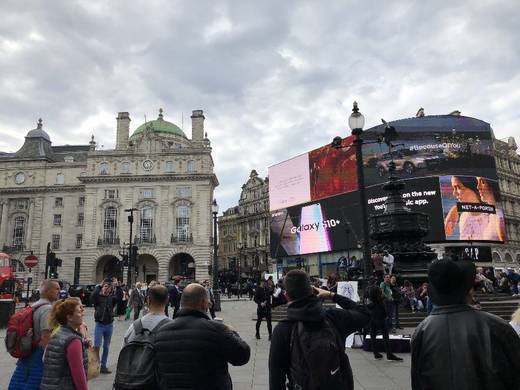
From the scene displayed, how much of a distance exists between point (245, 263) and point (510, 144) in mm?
50376

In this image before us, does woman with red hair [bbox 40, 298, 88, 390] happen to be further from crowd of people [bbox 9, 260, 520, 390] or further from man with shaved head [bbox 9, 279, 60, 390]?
man with shaved head [bbox 9, 279, 60, 390]

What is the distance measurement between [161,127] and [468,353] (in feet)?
231

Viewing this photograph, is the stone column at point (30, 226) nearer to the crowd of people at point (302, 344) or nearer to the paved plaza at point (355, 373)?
the paved plaza at point (355, 373)

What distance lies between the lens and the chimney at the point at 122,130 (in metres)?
66.4

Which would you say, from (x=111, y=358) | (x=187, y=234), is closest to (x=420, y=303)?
(x=111, y=358)

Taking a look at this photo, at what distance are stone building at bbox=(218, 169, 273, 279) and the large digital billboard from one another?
24.8 m

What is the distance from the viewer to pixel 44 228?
66125 mm

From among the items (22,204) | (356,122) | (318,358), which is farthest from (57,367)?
(22,204)

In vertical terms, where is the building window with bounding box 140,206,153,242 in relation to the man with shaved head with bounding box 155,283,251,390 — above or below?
above

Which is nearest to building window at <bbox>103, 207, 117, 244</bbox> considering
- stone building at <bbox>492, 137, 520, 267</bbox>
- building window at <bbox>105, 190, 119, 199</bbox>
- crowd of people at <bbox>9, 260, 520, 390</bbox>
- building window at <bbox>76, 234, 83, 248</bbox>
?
building window at <bbox>105, 190, 119, 199</bbox>

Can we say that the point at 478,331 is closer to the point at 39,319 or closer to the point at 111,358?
the point at 39,319

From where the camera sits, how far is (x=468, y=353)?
2836mm

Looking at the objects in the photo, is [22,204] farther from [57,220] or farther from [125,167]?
[125,167]

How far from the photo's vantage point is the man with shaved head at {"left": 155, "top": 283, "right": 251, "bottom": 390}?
3.53 metres
